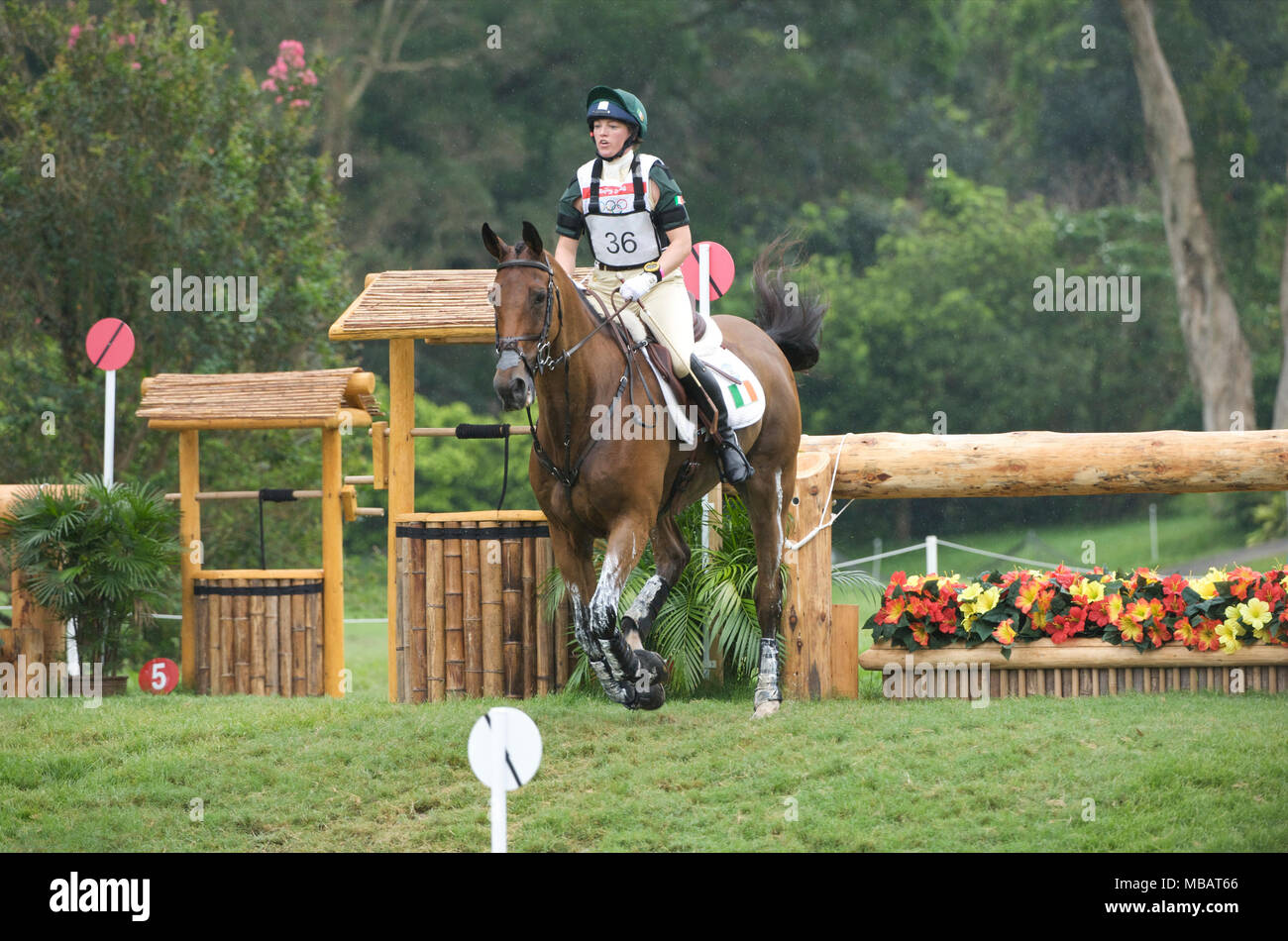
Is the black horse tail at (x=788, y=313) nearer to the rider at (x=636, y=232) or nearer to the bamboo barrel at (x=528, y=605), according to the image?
the rider at (x=636, y=232)

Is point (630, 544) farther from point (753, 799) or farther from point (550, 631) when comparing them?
point (550, 631)

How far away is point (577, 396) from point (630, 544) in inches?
29.8

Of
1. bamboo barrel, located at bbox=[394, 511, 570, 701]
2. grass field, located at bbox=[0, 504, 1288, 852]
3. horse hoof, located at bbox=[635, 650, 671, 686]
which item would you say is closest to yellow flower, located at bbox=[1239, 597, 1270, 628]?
grass field, located at bbox=[0, 504, 1288, 852]

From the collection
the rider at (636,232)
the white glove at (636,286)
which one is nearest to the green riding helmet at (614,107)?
the rider at (636,232)

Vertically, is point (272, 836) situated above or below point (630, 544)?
below

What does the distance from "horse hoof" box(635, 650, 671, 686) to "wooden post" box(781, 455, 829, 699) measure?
133 cm

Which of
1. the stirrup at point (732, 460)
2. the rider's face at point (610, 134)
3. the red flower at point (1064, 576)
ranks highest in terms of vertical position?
the rider's face at point (610, 134)

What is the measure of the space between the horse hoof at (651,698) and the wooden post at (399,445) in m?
2.24

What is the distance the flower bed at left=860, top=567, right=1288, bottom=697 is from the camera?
26.9 feet

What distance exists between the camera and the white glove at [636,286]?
6914 mm

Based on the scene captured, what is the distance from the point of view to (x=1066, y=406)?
27406 mm

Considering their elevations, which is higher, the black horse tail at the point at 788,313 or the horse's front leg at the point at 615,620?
the black horse tail at the point at 788,313

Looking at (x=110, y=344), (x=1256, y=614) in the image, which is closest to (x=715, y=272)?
(x=1256, y=614)
